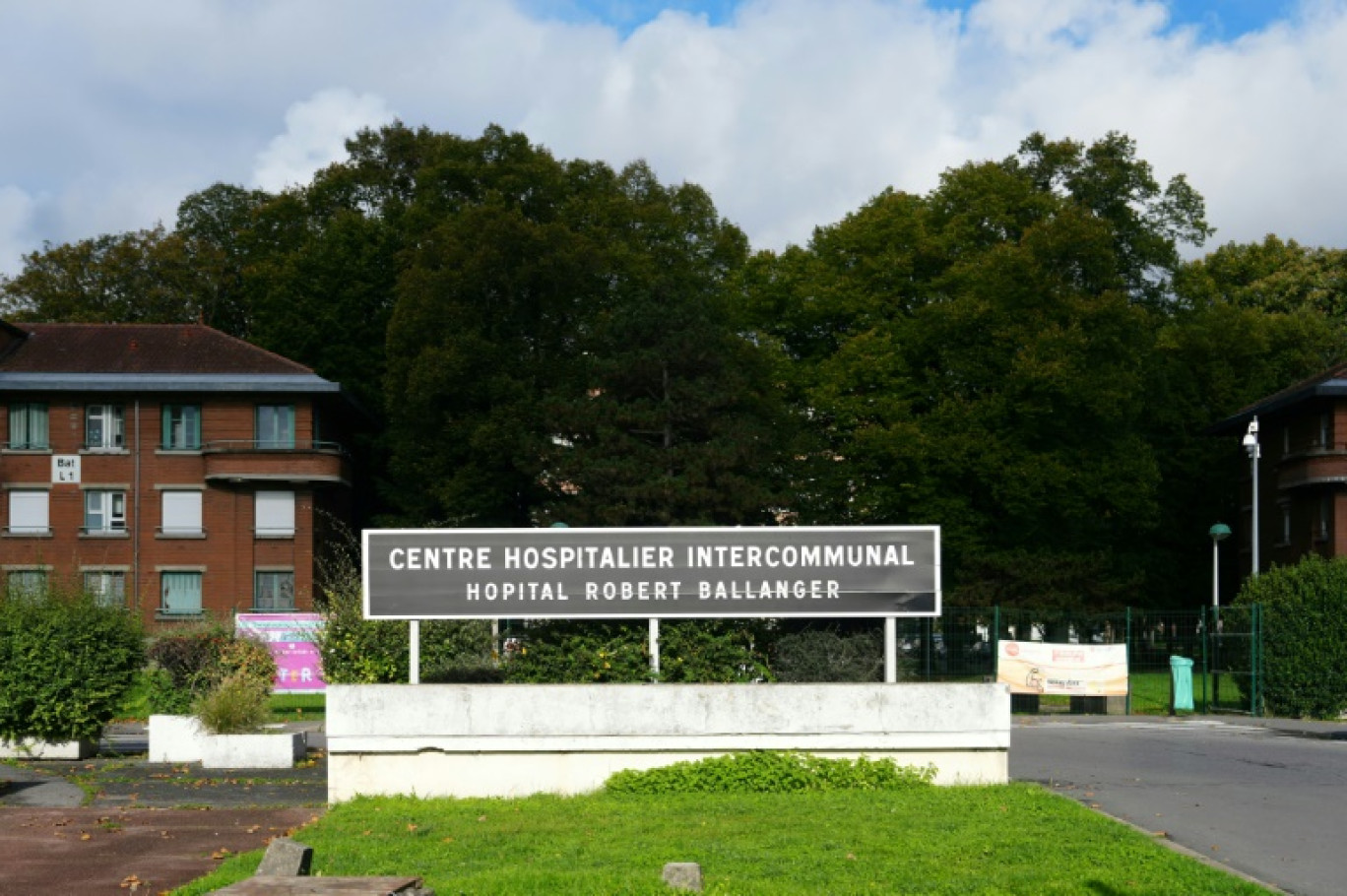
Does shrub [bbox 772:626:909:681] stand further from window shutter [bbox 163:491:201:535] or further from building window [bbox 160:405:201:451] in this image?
building window [bbox 160:405:201:451]

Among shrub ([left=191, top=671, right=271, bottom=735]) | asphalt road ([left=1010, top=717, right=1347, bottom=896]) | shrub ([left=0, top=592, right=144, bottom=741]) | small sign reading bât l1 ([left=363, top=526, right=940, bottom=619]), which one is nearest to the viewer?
asphalt road ([left=1010, top=717, right=1347, bottom=896])

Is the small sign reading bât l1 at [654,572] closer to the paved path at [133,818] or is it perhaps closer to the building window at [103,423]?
the paved path at [133,818]

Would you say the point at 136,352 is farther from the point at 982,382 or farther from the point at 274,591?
the point at 982,382

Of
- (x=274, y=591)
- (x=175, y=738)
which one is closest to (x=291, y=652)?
(x=175, y=738)

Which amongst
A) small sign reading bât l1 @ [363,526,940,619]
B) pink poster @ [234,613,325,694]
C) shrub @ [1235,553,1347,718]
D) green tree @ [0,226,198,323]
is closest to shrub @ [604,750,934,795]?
small sign reading bât l1 @ [363,526,940,619]

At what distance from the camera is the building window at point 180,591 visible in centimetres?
5691

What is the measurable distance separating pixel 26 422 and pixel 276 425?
8.54 m

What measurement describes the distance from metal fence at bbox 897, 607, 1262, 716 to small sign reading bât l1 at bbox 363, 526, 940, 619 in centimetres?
1350

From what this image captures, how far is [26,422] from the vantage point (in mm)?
57406

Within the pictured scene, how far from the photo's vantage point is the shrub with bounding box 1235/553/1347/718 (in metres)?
32.3

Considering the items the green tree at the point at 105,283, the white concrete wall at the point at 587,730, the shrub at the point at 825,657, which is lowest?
the white concrete wall at the point at 587,730

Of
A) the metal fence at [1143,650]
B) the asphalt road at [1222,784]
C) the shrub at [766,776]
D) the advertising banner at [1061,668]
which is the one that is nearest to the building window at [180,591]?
the metal fence at [1143,650]

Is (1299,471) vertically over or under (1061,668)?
over

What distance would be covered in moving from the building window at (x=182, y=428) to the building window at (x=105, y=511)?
2.46m
